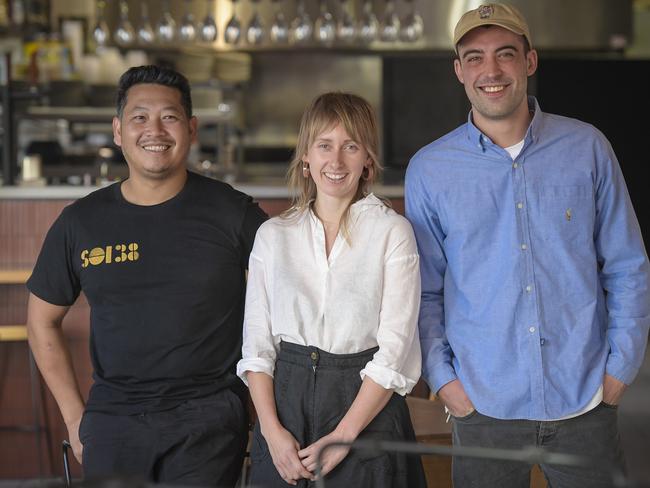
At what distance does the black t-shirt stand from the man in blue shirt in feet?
1.62

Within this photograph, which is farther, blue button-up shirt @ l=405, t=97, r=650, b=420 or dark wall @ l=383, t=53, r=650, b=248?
dark wall @ l=383, t=53, r=650, b=248

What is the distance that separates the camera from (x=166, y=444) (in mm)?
2100

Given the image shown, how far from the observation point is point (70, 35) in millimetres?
7645

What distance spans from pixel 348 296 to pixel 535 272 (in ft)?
1.33

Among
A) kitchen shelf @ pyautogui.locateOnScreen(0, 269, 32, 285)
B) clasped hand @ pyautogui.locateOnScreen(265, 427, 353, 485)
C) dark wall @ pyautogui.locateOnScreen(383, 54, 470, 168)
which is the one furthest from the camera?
dark wall @ pyautogui.locateOnScreen(383, 54, 470, 168)

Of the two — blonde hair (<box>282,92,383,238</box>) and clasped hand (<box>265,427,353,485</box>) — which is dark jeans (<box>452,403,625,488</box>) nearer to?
clasped hand (<box>265,427,353,485</box>)

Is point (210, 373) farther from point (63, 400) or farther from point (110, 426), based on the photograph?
point (63, 400)

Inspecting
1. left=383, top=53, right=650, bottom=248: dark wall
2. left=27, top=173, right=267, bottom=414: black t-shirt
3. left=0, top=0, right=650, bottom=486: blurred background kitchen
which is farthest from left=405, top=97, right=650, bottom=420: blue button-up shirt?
left=383, top=53, right=650, bottom=248: dark wall

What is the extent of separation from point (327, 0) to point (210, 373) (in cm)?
544

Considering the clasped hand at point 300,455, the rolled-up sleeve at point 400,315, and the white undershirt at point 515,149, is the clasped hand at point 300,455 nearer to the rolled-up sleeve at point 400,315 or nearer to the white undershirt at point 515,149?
the rolled-up sleeve at point 400,315

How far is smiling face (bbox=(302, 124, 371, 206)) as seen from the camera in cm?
199

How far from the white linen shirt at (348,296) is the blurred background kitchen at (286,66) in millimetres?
3529

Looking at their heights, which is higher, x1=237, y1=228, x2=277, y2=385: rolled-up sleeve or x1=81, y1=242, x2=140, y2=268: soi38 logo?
x1=81, y1=242, x2=140, y2=268: soi38 logo

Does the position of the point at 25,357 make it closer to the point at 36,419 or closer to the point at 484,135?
the point at 36,419
